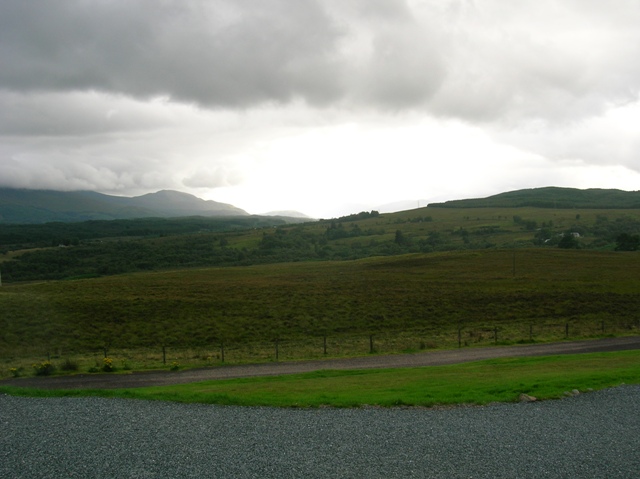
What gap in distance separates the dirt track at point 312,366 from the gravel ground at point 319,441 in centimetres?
1068

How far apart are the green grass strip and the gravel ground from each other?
979 millimetres

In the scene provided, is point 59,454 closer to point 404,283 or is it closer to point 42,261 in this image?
point 404,283

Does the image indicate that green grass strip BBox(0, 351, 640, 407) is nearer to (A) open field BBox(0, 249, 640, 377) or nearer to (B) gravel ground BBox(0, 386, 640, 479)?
(B) gravel ground BBox(0, 386, 640, 479)

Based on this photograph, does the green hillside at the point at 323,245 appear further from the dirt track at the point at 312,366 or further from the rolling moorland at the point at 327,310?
the dirt track at the point at 312,366

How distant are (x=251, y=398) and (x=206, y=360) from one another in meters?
17.8

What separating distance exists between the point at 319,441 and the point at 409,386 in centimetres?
824

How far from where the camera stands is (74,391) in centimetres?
1883

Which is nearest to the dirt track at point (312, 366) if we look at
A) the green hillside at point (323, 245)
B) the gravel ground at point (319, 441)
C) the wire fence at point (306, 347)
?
the wire fence at point (306, 347)

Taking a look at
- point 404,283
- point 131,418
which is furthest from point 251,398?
point 404,283

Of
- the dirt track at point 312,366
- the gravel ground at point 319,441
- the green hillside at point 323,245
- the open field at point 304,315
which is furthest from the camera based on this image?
the green hillside at point 323,245

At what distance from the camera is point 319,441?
12.0m

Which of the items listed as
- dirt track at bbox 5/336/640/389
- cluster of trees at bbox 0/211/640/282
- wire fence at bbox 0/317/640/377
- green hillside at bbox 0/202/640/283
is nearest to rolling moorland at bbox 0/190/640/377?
wire fence at bbox 0/317/640/377

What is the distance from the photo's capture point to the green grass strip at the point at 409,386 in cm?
1627

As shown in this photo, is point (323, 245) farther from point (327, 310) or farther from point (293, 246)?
point (327, 310)
